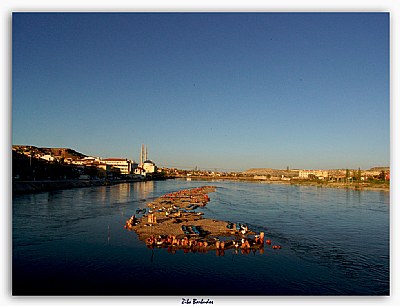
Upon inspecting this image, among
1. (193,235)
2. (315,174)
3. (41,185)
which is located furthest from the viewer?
(315,174)

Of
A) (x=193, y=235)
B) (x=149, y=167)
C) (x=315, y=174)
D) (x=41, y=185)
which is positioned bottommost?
(x=315, y=174)

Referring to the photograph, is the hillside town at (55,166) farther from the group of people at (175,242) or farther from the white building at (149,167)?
the white building at (149,167)

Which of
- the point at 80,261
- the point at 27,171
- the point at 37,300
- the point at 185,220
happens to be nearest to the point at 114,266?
the point at 80,261

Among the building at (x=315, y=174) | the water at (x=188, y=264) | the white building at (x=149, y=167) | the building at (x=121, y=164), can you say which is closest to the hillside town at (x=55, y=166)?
the building at (x=121, y=164)

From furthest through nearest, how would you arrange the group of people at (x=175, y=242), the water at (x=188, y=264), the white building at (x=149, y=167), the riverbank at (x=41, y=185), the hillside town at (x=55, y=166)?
the white building at (x=149, y=167) < the hillside town at (x=55, y=166) < the riverbank at (x=41, y=185) < the group of people at (x=175, y=242) < the water at (x=188, y=264)

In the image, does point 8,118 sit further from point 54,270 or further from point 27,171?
point 27,171

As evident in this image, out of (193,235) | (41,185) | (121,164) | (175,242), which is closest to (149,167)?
(121,164)

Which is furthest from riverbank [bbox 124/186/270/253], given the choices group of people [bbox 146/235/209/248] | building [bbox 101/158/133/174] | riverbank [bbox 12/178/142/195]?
building [bbox 101/158/133/174]

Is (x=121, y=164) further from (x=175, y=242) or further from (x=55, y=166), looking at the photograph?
(x=175, y=242)

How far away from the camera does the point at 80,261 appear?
31.8ft

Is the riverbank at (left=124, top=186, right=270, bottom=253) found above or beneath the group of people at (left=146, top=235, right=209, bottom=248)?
beneath

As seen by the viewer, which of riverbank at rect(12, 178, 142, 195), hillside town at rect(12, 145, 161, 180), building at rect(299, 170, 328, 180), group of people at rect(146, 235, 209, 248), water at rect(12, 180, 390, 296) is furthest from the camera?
building at rect(299, 170, 328, 180)

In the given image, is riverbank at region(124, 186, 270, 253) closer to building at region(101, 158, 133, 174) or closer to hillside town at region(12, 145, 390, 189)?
hillside town at region(12, 145, 390, 189)

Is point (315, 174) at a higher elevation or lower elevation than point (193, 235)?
lower
